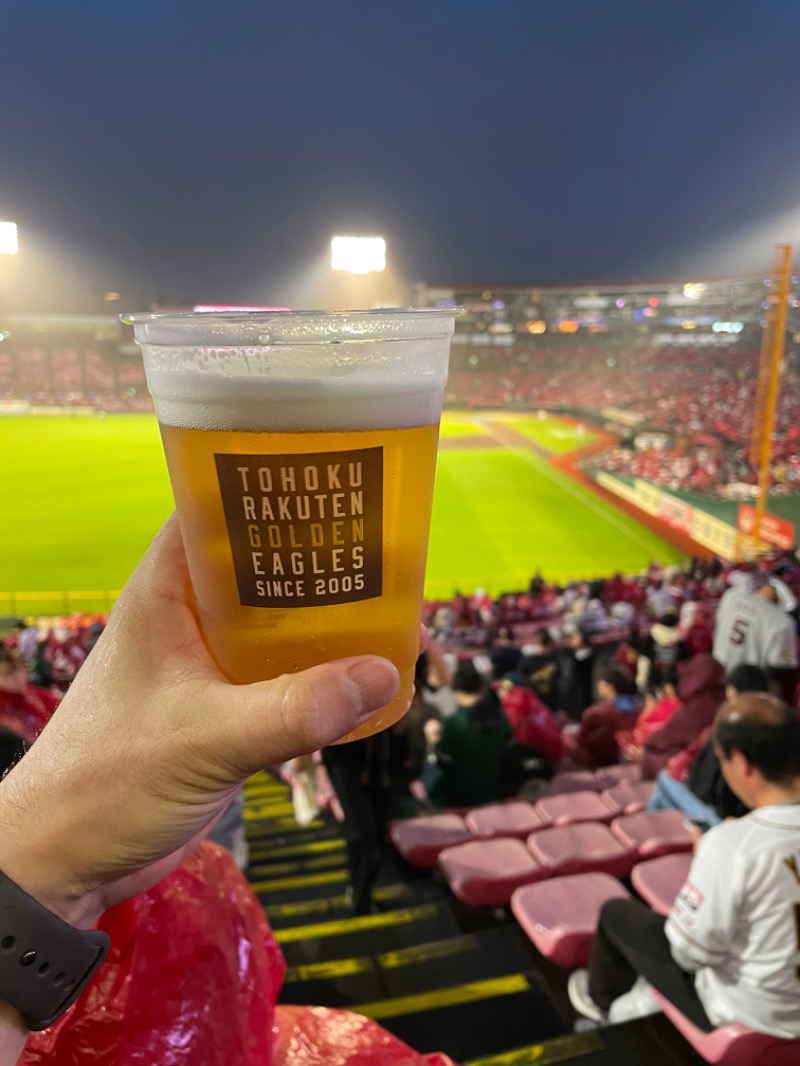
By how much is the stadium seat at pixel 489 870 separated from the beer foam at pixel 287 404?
224 cm

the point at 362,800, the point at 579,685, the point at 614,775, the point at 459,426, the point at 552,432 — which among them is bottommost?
the point at 552,432

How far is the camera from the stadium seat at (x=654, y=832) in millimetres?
2803

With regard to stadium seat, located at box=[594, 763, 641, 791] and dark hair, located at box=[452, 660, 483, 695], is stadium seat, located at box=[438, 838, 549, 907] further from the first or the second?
stadium seat, located at box=[594, 763, 641, 791]

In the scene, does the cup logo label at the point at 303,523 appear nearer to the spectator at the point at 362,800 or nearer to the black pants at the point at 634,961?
the black pants at the point at 634,961

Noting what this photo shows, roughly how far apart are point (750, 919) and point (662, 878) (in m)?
0.87

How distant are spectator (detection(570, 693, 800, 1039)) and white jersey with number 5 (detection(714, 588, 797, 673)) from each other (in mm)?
2640

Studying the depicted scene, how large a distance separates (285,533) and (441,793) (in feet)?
9.96

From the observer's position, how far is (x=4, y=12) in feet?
41.1

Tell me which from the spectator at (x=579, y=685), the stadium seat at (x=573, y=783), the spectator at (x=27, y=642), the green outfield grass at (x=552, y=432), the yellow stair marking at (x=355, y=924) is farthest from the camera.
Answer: the green outfield grass at (x=552, y=432)

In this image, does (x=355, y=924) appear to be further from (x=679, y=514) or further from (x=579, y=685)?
(x=679, y=514)

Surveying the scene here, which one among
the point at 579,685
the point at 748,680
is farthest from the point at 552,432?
the point at 748,680

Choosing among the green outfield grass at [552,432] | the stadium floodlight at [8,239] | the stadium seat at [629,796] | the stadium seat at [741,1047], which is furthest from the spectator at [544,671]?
the green outfield grass at [552,432]

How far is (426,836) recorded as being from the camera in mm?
2988

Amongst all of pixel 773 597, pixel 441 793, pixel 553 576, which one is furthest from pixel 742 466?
pixel 441 793
